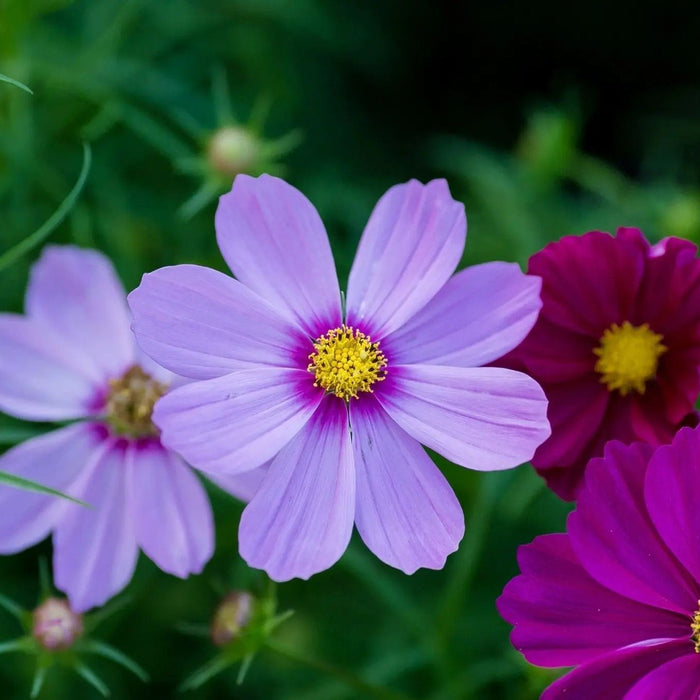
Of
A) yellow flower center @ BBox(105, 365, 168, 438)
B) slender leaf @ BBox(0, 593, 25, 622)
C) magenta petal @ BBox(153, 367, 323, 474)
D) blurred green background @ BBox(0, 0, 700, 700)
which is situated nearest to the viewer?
magenta petal @ BBox(153, 367, 323, 474)

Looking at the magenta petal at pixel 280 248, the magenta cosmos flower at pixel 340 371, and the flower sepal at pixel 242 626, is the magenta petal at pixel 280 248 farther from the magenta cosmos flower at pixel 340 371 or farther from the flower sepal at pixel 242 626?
the flower sepal at pixel 242 626

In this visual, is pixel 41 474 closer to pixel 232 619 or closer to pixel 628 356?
pixel 232 619

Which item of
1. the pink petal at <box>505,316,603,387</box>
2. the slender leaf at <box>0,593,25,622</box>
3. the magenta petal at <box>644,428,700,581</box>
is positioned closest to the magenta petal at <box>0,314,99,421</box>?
the slender leaf at <box>0,593,25,622</box>

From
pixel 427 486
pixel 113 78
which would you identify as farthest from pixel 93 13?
pixel 427 486

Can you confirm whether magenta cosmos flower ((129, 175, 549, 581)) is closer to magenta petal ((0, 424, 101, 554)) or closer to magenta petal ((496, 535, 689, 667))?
magenta petal ((496, 535, 689, 667))

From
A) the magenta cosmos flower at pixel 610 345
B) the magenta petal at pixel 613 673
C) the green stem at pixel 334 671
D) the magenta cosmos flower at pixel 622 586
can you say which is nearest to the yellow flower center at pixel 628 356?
the magenta cosmos flower at pixel 610 345

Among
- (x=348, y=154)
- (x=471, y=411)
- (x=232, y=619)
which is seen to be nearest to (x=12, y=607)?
(x=232, y=619)
